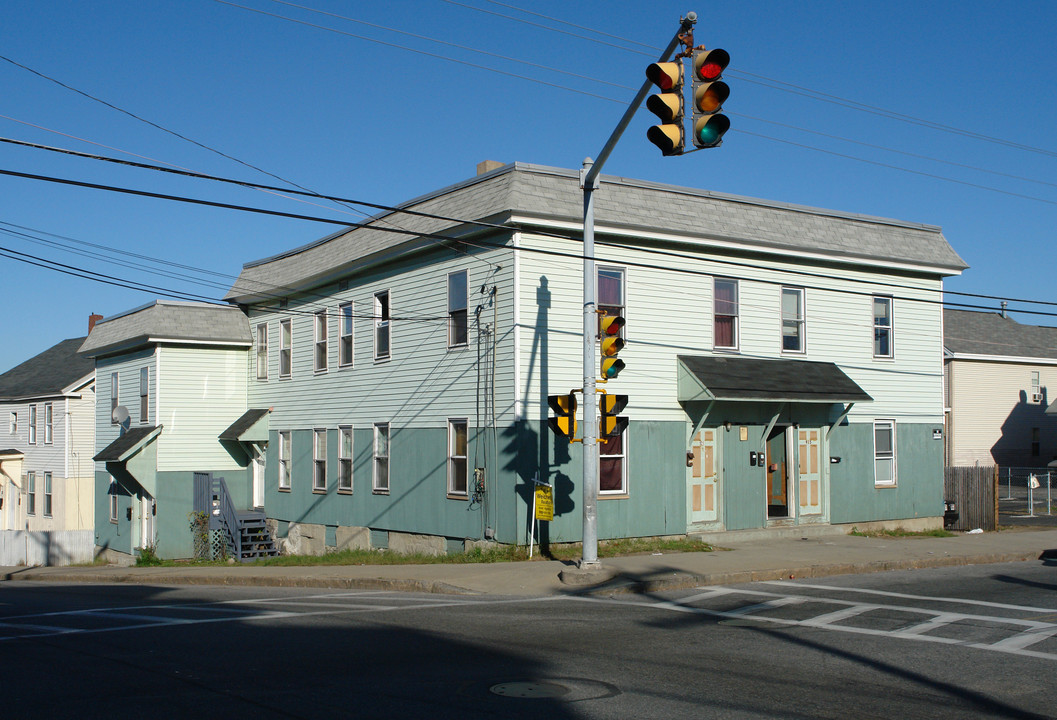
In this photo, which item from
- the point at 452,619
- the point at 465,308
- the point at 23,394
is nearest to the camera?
the point at 452,619

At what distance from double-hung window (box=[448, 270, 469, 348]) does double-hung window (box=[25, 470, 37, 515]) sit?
30.2 meters

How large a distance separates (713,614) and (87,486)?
34.7 metres

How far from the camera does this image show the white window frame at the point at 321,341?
25547 millimetres

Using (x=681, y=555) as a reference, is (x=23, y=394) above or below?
above

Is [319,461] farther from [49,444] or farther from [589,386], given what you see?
[49,444]

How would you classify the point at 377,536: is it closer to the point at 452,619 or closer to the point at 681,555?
the point at 681,555

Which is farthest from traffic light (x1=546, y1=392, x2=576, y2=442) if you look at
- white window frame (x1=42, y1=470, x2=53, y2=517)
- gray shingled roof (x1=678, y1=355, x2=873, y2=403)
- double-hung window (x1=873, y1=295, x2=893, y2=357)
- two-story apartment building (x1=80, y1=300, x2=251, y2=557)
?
white window frame (x1=42, y1=470, x2=53, y2=517)

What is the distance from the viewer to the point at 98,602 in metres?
15.6

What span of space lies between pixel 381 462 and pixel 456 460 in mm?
3412

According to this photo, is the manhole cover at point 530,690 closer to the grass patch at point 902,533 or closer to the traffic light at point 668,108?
the traffic light at point 668,108

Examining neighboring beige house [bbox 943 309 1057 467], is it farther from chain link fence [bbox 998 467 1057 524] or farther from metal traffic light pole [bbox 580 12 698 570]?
metal traffic light pole [bbox 580 12 698 570]

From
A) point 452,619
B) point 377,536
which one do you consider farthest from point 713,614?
point 377,536

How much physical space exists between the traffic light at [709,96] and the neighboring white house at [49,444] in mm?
35415

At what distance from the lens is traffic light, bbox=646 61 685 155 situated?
9.92 m
